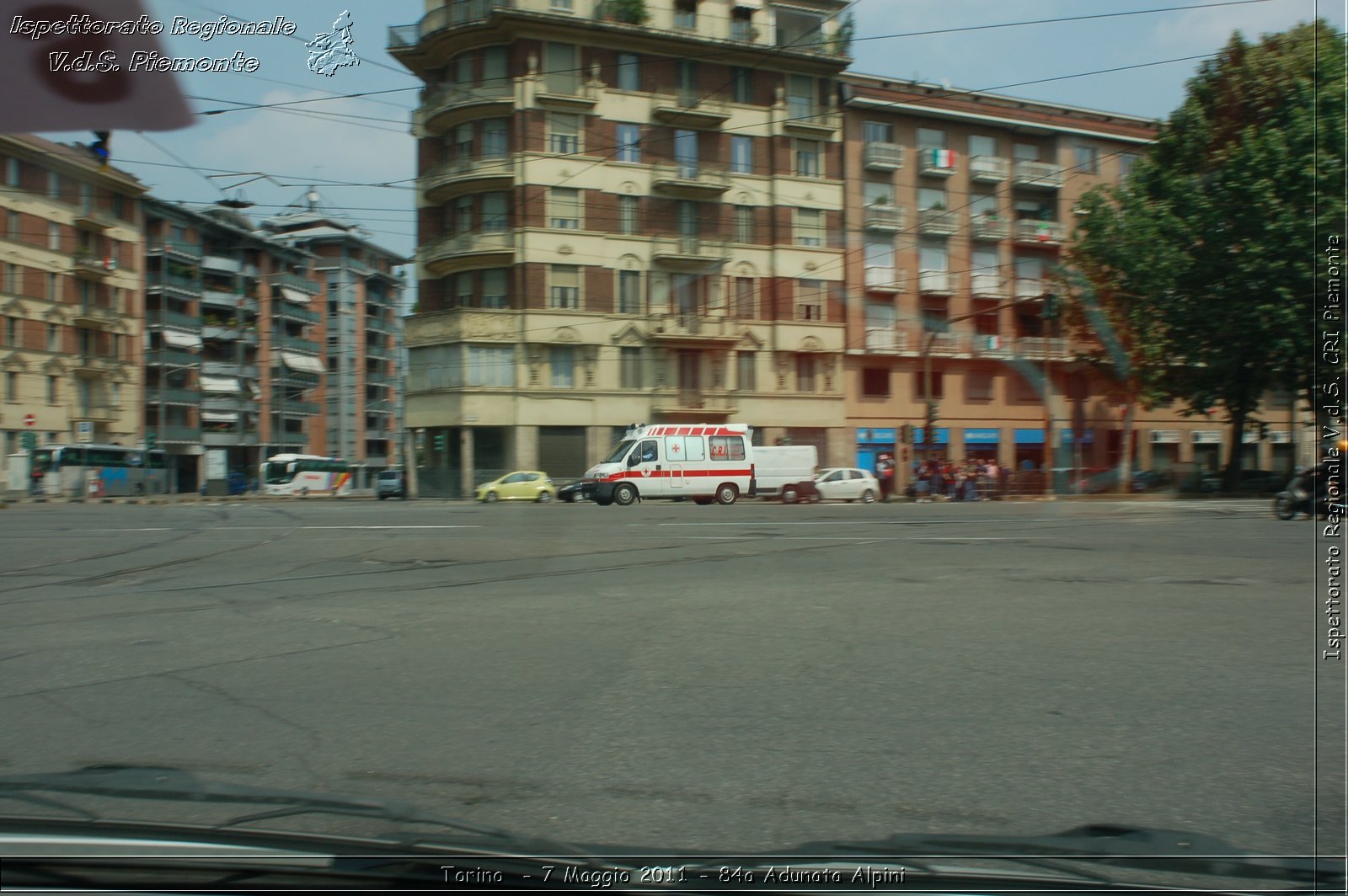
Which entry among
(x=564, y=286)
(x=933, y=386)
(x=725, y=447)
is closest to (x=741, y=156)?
(x=564, y=286)

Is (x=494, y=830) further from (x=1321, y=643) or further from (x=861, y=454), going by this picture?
(x=861, y=454)

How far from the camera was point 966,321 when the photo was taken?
29.9m

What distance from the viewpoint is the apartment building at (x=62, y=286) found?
22.5 ft

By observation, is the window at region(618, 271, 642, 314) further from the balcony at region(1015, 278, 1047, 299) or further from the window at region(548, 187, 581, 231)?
the balcony at region(1015, 278, 1047, 299)

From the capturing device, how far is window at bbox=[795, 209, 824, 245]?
4178 cm

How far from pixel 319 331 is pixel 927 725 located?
213ft

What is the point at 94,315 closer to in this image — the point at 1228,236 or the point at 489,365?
the point at 1228,236

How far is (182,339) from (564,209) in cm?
2340

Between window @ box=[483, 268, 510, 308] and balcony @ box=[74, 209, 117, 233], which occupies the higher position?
window @ box=[483, 268, 510, 308]

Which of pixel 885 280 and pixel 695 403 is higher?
pixel 885 280

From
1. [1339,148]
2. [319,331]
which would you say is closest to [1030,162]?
[1339,148]

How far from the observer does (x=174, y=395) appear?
56.5 meters

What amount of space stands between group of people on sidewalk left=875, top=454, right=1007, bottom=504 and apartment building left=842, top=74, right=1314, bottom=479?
2.06 ft

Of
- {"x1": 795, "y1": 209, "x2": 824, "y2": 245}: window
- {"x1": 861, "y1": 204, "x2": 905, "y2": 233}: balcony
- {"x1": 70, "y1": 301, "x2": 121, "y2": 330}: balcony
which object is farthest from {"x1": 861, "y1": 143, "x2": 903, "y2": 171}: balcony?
{"x1": 70, "y1": 301, "x2": 121, "y2": 330}: balcony
